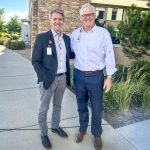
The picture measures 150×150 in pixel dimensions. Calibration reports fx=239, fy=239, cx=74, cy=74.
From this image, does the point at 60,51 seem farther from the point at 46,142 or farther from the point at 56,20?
the point at 46,142

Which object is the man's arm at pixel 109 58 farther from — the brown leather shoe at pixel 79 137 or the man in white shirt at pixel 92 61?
the brown leather shoe at pixel 79 137

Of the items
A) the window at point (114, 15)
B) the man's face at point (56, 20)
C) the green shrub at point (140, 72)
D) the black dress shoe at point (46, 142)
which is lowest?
the black dress shoe at point (46, 142)

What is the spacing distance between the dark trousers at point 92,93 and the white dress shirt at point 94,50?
12cm

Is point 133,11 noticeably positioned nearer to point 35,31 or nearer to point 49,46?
point 49,46

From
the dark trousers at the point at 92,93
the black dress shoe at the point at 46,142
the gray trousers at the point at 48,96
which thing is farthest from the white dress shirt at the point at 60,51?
the black dress shoe at the point at 46,142

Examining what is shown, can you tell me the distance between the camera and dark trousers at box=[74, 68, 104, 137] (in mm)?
3461

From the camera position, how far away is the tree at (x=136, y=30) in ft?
20.7

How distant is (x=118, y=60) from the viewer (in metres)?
10.9

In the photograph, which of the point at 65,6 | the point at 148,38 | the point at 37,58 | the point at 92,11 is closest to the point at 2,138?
the point at 37,58

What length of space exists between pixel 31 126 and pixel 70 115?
0.90 metres

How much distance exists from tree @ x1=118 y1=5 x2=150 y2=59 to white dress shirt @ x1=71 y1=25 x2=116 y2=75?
326cm

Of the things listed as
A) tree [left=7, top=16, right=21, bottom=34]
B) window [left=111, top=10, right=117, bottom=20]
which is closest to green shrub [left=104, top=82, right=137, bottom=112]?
window [left=111, top=10, right=117, bottom=20]

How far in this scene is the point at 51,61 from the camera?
3.35 meters

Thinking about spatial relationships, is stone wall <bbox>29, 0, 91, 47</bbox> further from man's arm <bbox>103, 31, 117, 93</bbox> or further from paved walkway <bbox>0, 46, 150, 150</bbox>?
man's arm <bbox>103, 31, 117, 93</bbox>
